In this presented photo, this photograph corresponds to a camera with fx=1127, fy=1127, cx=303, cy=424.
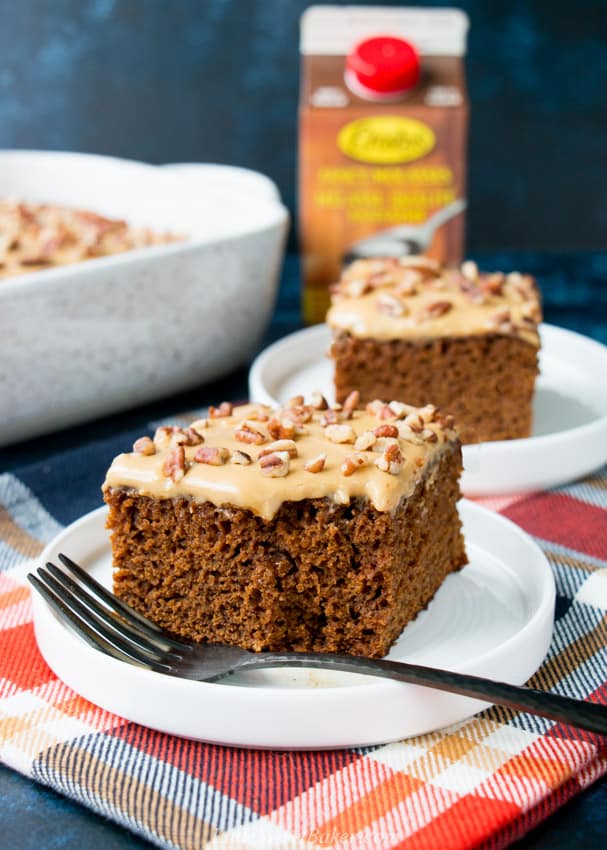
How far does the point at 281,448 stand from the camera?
1.45 meters

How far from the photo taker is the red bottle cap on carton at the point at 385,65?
2777 millimetres

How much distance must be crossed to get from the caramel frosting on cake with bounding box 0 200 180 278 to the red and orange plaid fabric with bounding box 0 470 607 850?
1125 millimetres

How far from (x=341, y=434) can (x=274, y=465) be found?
0.13 meters

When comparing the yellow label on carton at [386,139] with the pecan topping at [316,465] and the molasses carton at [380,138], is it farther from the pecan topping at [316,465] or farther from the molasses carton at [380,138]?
the pecan topping at [316,465]

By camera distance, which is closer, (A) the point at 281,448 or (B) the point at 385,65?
(A) the point at 281,448

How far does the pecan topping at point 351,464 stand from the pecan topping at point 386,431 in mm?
84

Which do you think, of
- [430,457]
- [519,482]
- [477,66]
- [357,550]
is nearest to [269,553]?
[357,550]

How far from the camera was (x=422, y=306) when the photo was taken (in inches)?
86.6

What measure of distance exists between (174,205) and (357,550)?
1711 millimetres

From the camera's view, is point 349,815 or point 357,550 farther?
point 357,550

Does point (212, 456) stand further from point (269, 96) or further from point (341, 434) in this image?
point (269, 96)

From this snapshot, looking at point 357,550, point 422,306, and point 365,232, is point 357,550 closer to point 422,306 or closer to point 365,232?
point 422,306

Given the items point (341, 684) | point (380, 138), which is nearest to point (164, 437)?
point (341, 684)

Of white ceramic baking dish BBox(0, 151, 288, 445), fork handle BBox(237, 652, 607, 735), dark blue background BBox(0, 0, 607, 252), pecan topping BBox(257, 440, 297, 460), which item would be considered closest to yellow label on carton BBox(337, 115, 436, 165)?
white ceramic baking dish BBox(0, 151, 288, 445)
